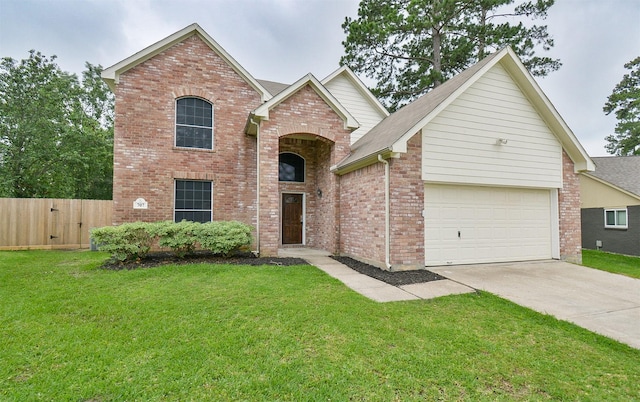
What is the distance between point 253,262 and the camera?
8.30 m

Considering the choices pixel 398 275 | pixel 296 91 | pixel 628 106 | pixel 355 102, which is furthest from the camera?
pixel 628 106

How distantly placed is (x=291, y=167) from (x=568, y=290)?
928 centimetres

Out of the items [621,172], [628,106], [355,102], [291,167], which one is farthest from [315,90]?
[628,106]

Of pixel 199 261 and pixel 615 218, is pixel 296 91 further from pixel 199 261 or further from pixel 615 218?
pixel 615 218

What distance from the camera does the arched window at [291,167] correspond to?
12.0m

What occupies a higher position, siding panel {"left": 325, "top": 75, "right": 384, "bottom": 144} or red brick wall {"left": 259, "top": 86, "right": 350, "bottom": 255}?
siding panel {"left": 325, "top": 75, "right": 384, "bottom": 144}

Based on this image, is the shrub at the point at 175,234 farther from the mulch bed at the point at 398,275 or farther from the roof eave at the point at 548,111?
the roof eave at the point at 548,111

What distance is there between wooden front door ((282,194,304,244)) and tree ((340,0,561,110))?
418 inches

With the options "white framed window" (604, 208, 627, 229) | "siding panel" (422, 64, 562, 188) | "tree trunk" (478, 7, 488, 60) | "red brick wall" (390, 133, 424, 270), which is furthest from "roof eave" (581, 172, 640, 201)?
"red brick wall" (390, 133, 424, 270)

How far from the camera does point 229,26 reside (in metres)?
15.6

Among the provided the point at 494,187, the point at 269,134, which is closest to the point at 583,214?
the point at 494,187

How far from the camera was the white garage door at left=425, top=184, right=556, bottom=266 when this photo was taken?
26.5ft

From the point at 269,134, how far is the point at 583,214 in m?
17.3

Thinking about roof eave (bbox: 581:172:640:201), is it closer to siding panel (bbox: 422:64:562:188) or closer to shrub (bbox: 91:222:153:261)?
siding panel (bbox: 422:64:562:188)
